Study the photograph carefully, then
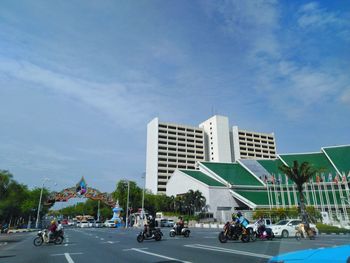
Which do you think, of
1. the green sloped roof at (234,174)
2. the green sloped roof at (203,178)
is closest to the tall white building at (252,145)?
the green sloped roof at (234,174)

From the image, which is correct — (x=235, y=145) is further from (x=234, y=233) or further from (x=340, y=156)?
(x=234, y=233)

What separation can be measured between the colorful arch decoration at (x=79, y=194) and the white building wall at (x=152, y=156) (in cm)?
3438

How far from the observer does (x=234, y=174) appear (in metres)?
76.6

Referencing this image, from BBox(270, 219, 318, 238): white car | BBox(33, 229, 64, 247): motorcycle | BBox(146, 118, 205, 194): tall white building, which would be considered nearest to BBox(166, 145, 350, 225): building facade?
BBox(146, 118, 205, 194): tall white building

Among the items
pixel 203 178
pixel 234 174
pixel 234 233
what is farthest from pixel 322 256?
pixel 234 174

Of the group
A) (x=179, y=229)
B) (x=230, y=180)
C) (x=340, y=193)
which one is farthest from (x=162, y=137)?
(x=179, y=229)

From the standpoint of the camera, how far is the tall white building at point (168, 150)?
105438 mm

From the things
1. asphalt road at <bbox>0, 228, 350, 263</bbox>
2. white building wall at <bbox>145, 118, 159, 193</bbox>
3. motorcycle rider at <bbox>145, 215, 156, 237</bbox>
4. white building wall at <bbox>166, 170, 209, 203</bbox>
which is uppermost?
white building wall at <bbox>145, 118, 159, 193</bbox>

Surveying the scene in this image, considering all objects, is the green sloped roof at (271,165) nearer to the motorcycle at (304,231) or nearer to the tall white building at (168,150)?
the tall white building at (168,150)

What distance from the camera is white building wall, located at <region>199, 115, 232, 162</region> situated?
113 metres

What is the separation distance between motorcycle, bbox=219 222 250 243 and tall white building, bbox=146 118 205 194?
88.5 metres

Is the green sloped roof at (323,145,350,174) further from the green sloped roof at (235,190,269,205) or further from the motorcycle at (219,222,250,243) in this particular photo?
the motorcycle at (219,222,250,243)

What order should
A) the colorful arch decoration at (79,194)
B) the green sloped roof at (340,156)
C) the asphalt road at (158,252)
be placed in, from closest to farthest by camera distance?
the asphalt road at (158,252) < the colorful arch decoration at (79,194) < the green sloped roof at (340,156)

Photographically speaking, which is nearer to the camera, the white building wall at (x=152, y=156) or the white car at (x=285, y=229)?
the white car at (x=285, y=229)
